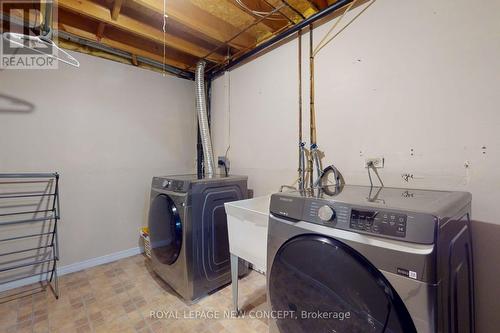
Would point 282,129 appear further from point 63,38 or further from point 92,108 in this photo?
point 63,38

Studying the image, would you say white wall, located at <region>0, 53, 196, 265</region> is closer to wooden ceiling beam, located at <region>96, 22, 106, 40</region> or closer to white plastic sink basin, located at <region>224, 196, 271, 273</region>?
wooden ceiling beam, located at <region>96, 22, 106, 40</region>

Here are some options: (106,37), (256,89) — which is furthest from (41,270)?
(256,89)

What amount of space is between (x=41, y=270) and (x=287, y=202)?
2.49 meters

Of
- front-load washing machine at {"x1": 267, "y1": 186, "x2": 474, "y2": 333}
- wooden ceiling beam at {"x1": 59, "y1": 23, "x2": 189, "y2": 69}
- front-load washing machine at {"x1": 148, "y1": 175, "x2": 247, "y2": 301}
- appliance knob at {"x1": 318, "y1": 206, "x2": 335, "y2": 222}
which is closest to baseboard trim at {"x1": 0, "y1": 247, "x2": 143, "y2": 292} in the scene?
front-load washing machine at {"x1": 148, "y1": 175, "x2": 247, "y2": 301}

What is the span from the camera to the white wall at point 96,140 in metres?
1.94

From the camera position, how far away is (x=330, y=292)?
795 millimetres

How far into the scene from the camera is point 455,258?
2.55 feet

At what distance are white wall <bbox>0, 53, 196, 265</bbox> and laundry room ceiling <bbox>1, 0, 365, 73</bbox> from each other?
0.22 metres

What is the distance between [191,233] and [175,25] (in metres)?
1.90

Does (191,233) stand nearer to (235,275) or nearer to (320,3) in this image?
(235,275)

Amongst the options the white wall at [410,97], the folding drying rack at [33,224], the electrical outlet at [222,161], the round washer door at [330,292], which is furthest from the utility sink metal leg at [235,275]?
the folding drying rack at [33,224]

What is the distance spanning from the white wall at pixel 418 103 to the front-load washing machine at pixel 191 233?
691 mm

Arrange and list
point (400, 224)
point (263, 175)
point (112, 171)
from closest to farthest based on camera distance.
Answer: point (400, 224)
point (263, 175)
point (112, 171)

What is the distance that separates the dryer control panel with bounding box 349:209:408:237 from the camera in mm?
668
